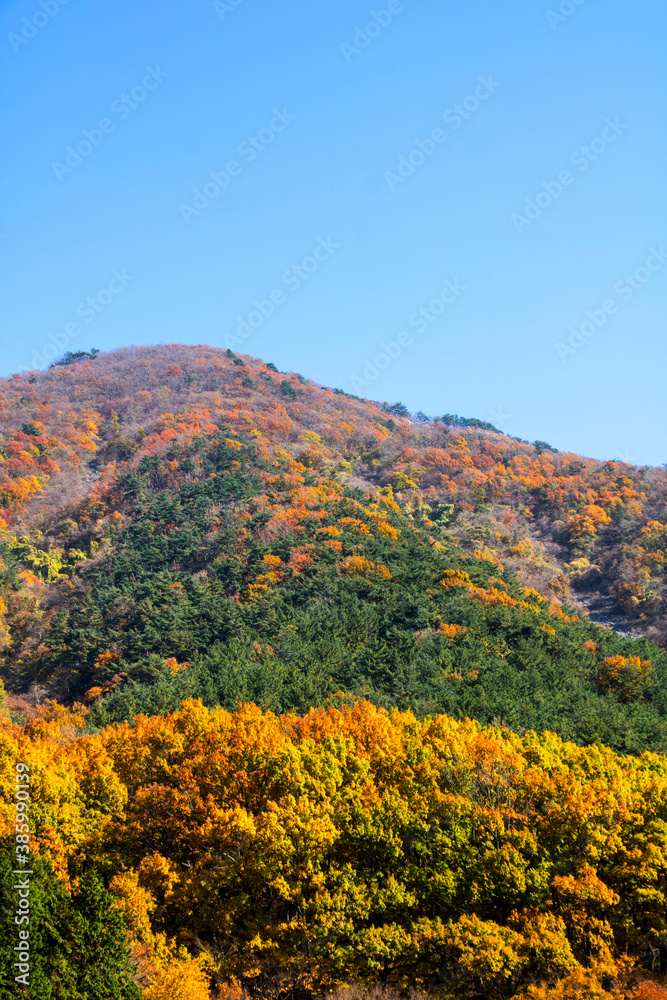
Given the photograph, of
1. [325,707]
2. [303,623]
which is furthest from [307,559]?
[325,707]

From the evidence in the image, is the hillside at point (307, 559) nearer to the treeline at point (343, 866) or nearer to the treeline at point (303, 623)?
the treeline at point (303, 623)

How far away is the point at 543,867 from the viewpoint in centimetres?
1850

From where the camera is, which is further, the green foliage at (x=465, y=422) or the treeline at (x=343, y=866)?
the green foliage at (x=465, y=422)

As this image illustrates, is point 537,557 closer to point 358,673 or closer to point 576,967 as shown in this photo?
point 358,673

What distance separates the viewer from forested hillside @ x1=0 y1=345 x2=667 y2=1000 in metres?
18.2

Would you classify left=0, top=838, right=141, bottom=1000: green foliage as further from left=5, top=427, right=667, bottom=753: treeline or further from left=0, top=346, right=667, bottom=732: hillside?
left=0, top=346, right=667, bottom=732: hillside

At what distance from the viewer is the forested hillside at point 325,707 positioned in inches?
717

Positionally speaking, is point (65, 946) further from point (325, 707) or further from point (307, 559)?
point (307, 559)

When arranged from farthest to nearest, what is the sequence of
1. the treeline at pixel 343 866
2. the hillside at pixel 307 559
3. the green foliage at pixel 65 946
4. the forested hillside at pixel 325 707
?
1. the hillside at pixel 307 559
2. the forested hillside at pixel 325 707
3. the treeline at pixel 343 866
4. the green foliage at pixel 65 946

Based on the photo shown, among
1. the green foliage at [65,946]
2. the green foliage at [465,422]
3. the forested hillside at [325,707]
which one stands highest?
the green foliage at [465,422]

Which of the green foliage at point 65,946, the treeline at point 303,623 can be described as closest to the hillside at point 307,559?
the treeline at point 303,623

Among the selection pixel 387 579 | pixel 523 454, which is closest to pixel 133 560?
pixel 387 579

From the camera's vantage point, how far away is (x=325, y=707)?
33594mm

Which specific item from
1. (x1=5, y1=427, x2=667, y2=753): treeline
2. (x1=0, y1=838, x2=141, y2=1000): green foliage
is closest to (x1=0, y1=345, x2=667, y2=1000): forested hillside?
(x1=0, y1=838, x2=141, y2=1000): green foliage
